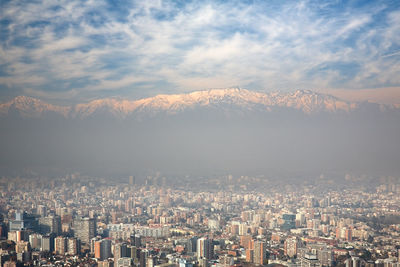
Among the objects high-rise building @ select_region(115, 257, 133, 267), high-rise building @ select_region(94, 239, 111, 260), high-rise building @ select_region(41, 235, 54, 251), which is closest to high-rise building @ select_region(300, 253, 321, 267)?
high-rise building @ select_region(115, 257, 133, 267)

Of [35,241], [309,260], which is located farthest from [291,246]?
[35,241]

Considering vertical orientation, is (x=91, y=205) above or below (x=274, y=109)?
below

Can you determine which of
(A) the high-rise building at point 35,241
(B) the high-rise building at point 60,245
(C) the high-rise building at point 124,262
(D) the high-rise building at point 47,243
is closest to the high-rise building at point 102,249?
(C) the high-rise building at point 124,262

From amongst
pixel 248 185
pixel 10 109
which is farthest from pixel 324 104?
pixel 10 109

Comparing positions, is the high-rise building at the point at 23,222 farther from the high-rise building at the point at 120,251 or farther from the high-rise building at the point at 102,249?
the high-rise building at the point at 120,251

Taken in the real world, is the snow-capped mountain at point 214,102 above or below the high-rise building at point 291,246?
above

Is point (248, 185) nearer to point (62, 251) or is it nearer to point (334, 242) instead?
point (334, 242)

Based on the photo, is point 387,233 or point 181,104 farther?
point 181,104

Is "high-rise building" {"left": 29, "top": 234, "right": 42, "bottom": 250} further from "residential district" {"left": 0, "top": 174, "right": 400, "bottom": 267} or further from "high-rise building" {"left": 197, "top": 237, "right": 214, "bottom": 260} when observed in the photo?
"high-rise building" {"left": 197, "top": 237, "right": 214, "bottom": 260}
